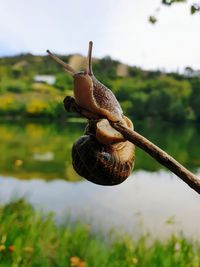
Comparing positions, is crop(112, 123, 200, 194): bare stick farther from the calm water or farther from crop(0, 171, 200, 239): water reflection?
crop(0, 171, 200, 239): water reflection

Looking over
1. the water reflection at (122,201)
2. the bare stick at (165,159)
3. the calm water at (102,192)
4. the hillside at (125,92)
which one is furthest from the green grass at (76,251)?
the hillside at (125,92)

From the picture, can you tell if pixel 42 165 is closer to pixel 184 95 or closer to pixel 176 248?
pixel 176 248

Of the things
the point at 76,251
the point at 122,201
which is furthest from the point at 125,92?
the point at 76,251

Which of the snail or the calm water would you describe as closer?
the snail

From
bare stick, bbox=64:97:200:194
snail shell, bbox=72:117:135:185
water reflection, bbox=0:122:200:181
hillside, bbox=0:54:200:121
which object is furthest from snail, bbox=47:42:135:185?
hillside, bbox=0:54:200:121

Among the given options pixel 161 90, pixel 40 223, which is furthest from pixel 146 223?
pixel 161 90

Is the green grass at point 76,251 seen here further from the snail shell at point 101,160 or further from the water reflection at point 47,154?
Result: the water reflection at point 47,154
